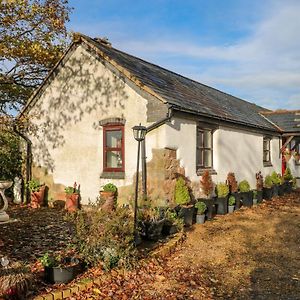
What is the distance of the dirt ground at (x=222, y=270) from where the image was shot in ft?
18.4

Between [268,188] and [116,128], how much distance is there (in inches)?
337

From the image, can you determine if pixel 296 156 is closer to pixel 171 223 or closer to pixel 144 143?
pixel 144 143

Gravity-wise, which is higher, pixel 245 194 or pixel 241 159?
pixel 241 159

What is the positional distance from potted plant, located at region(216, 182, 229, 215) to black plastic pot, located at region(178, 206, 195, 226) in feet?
7.45

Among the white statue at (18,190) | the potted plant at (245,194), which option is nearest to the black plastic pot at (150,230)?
the potted plant at (245,194)

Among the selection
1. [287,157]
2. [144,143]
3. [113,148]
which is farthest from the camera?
[287,157]

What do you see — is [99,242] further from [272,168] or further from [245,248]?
[272,168]

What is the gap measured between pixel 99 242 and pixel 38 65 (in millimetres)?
12065

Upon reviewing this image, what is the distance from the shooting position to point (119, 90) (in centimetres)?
1180

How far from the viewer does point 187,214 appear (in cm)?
1031

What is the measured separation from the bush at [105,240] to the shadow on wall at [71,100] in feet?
19.3

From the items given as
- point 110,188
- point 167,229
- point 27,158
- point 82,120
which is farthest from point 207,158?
point 27,158

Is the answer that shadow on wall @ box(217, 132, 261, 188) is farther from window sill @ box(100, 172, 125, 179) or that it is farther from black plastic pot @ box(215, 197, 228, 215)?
window sill @ box(100, 172, 125, 179)

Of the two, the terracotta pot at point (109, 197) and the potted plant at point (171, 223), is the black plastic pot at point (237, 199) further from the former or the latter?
the terracotta pot at point (109, 197)
